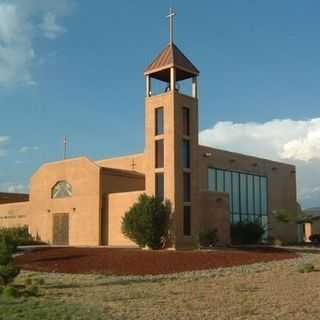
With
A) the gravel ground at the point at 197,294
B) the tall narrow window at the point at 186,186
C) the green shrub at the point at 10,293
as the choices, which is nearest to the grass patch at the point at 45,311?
the gravel ground at the point at 197,294

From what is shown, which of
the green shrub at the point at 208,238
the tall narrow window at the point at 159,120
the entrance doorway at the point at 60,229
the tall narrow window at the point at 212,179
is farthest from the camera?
the tall narrow window at the point at 212,179

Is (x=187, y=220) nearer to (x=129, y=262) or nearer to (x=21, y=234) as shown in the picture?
(x=129, y=262)

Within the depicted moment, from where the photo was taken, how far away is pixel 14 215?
166 feet

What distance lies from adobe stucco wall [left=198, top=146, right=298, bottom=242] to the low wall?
15.2m

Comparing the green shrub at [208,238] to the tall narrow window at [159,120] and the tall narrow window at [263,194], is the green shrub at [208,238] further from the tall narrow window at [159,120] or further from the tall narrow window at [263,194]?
the tall narrow window at [263,194]

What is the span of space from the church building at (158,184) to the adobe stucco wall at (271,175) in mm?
153

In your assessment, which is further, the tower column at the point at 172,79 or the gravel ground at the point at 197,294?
the tower column at the point at 172,79

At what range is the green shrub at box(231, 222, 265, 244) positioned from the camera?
45.0 metres

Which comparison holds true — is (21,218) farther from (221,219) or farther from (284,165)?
(284,165)

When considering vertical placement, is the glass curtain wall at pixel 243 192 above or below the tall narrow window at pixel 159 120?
below

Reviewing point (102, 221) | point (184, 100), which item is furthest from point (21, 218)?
point (184, 100)

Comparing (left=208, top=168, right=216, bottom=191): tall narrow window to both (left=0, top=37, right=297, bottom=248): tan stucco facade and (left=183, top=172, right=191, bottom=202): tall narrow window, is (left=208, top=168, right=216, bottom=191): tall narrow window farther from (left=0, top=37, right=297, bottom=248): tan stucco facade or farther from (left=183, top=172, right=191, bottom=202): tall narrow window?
(left=183, top=172, right=191, bottom=202): tall narrow window

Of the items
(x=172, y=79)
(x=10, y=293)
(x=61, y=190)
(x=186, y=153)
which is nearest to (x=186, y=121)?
(x=186, y=153)

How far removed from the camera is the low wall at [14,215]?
49.2 metres
